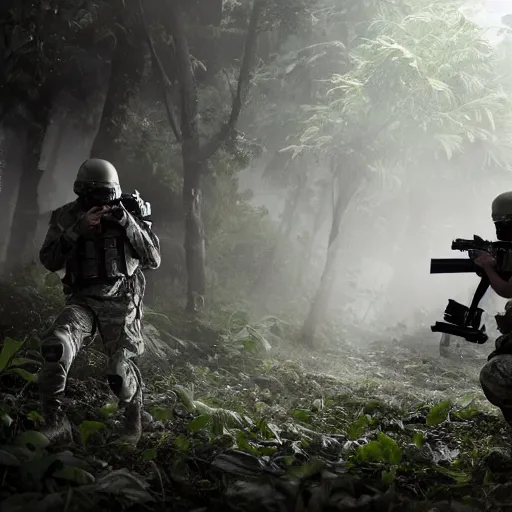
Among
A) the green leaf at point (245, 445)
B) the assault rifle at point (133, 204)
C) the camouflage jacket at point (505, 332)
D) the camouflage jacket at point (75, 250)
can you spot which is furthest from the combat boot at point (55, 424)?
the camouflage jacket at point (505, 332)

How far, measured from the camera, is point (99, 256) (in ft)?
10.9

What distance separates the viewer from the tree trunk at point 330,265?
373 inches

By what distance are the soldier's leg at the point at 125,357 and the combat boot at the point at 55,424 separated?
322 millimetres

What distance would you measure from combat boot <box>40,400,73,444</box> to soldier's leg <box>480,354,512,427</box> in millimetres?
2278

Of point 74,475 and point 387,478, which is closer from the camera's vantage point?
point 74,475

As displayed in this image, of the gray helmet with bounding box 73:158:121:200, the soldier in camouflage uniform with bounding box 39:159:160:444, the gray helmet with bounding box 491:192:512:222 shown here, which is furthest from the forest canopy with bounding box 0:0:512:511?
the gray helmet with bounding box 491:192:512:222

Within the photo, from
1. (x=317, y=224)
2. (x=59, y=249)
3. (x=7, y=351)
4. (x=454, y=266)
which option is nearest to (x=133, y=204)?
(x=59, y=249)

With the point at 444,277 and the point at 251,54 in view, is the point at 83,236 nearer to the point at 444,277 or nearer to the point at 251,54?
the point at 251,54

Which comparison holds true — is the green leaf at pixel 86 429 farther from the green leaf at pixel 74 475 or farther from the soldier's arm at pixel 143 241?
the soldier's arm at pixel 143 241

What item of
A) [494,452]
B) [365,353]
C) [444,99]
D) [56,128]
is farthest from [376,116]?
[494,452]

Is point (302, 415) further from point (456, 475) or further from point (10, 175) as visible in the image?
point (10, 175)

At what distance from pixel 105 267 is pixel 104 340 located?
0.45 metres

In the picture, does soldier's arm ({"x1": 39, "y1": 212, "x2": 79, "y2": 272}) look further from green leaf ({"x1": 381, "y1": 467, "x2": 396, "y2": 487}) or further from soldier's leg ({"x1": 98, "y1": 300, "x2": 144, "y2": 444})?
green leaf ({"x1": 381, "y1": 467, "x2": 396, "y2": 487})

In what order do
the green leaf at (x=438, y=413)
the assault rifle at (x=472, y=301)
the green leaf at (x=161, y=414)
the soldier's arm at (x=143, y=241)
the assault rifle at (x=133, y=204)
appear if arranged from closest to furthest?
the assault rifle at (x=472, y=301) < the soldier's arm at (x=143, y=241) < the assault rifle at (x=133, y=204) < the green leaf at (x=161, y=414) < the green leaf at (x=438, y=413)
